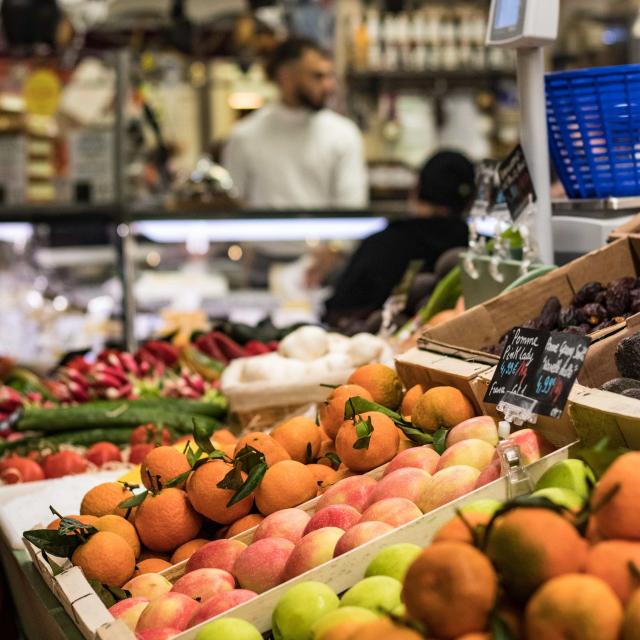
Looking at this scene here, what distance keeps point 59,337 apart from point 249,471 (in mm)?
3341

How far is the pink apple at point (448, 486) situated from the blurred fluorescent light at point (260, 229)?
3205 millimetres

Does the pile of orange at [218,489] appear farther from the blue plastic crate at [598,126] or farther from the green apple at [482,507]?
the blue plastic crate at [598,126]

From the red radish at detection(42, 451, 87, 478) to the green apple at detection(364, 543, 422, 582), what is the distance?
1555mm

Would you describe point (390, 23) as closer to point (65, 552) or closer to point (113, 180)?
point (113, 180)

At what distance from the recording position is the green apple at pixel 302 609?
1366 mm

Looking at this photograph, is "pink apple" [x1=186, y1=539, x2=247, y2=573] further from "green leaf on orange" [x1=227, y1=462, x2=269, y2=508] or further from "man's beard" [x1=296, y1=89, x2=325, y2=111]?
"man's beard" [x1=296, y1=89, x2=325, y2=111]

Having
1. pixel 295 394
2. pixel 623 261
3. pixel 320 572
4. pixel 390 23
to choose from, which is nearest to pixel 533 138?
pixel 623 261

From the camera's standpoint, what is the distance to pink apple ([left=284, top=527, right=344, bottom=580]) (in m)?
1.53

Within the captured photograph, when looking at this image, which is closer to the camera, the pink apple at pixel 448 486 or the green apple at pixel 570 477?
the green apple at pixel 570 477

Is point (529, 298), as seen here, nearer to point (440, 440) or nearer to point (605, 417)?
point (440, 440)

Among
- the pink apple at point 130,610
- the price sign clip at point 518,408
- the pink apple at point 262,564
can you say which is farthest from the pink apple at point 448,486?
the pink apple at point 130,610

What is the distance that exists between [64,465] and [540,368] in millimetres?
1595

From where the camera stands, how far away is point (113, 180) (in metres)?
5.08

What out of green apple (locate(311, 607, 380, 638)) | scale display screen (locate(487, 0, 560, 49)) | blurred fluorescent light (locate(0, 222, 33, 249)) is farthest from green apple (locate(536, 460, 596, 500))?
blurred fluorescent light (locate(0, 222, 33, 249))
